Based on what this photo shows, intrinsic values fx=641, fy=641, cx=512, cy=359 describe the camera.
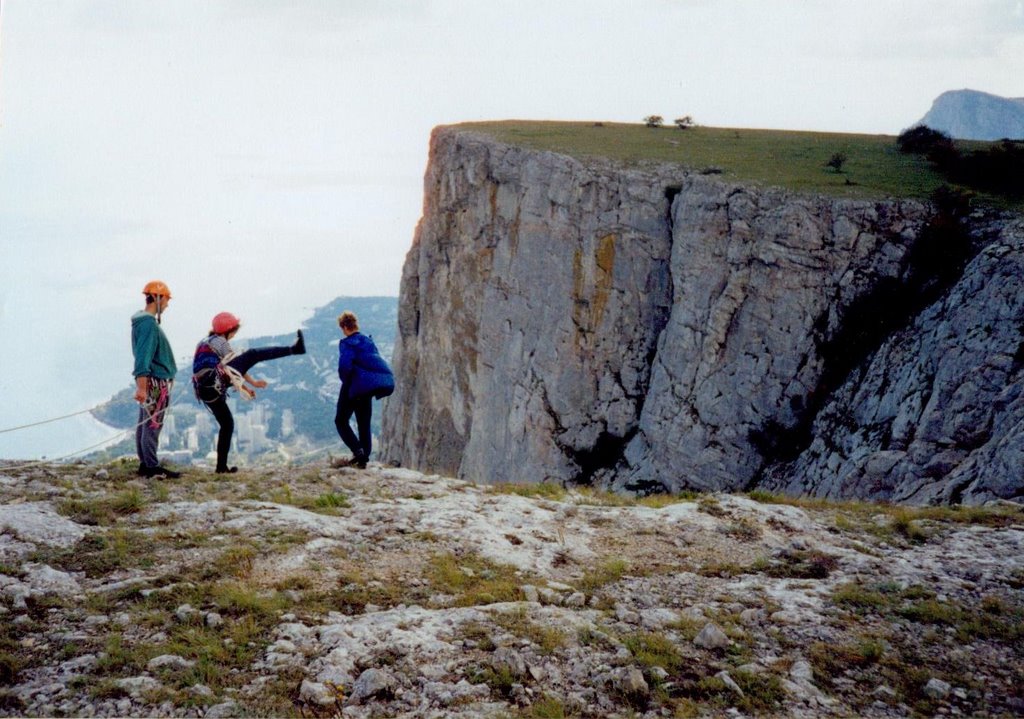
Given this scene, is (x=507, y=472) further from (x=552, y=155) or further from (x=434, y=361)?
(x=552, y=155)

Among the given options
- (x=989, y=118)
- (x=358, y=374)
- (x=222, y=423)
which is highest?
(x=989, y=118)

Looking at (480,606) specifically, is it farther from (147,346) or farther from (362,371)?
(147,346)

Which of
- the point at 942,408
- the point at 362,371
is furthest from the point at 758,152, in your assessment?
the point at 362,371

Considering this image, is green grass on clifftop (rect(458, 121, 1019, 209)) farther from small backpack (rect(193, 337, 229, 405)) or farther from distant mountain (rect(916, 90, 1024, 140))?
distant mountain (rect(916, 90, 1024, 140))

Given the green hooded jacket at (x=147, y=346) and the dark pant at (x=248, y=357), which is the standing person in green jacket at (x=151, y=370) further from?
the dark pant at (x=248, y=357)

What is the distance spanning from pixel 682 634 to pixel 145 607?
6.07 metres

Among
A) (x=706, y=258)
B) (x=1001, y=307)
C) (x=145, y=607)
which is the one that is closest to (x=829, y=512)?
(x=145, y=607)

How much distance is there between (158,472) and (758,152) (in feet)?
121

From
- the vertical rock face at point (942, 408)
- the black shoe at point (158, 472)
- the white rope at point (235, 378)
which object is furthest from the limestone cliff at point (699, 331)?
the black shoe at point (158, 472)

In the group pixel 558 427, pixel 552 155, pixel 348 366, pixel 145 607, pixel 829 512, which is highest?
pixel 552 155

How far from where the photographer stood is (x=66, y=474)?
1173 cm

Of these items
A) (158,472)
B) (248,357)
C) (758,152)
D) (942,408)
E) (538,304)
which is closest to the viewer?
(158,472)

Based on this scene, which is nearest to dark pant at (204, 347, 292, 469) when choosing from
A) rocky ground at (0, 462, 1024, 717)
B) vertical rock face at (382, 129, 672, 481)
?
rocky ground at (0, 462, 1024, 717)

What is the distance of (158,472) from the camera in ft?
39.1
